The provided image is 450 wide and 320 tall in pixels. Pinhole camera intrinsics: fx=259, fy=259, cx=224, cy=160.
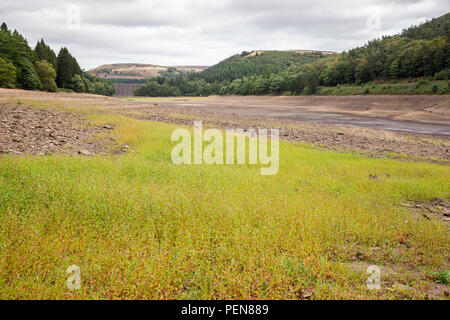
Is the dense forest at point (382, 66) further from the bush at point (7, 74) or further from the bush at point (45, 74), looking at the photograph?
the bush at point (7, 74)

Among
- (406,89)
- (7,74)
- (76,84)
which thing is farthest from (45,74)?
(406,89)

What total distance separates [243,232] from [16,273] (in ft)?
14.3

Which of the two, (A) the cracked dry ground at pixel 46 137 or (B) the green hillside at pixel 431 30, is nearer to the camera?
(A) the cracked dry ground at pixel 46 137

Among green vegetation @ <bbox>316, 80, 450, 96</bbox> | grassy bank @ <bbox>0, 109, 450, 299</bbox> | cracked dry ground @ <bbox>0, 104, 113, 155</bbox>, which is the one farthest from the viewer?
green vegetation @ <bbox>316, 80, 450, 96</bbox>

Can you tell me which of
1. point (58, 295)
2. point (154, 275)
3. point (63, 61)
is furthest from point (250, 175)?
point (63, 61)

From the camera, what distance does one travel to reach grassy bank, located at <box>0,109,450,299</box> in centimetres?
443

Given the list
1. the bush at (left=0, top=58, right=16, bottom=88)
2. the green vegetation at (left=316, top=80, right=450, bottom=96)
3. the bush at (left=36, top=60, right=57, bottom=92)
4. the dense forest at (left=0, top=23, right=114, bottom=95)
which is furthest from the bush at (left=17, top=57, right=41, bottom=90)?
the green vegetation at (left=316, top=80, right=450, bottom=96)

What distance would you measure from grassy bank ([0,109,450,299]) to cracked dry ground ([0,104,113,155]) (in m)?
3.10

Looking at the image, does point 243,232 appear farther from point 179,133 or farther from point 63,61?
point 63,61

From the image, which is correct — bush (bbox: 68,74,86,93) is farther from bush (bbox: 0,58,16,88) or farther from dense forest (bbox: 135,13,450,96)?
dense forest (bbox: 135,13,450,96)

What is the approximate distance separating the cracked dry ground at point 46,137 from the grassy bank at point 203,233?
310cm

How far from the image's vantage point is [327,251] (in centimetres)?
575

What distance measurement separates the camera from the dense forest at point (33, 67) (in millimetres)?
49688

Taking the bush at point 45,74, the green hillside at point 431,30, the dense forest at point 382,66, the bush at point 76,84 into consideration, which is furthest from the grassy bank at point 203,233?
the green hillside at point 431,30
